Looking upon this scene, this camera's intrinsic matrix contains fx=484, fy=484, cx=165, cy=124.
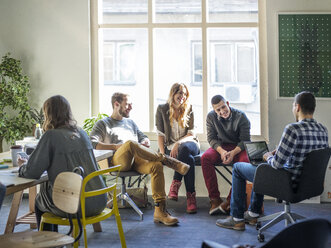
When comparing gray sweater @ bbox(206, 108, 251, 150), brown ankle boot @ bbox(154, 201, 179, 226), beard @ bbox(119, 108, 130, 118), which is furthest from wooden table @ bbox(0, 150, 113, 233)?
gray sweater @ bbox(206, 108, 251, 150)

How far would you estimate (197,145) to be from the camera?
5266mm

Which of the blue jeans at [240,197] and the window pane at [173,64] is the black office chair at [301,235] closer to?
the blue jeans at [240,197]

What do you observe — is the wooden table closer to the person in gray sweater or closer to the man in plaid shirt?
the person in gray sweater

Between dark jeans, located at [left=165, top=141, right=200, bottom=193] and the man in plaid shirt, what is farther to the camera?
dark jeans, located at [left=165, top=141, right=200, bottom=193]

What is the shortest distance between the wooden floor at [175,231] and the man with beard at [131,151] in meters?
0.18

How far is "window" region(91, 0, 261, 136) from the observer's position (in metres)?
5.79

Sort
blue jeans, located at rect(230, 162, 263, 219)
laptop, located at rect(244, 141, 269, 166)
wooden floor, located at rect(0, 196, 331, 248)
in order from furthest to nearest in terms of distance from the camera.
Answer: laptop, located at rect(244, 141, 269, 166), blue jeans, located at rect(230, 162, 263, 219), wooden floor, located at rect(0, 196, 331, 248)

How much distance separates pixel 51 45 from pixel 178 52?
5.10 feet

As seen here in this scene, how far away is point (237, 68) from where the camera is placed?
19.1ft

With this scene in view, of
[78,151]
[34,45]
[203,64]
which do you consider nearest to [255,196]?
[78,151]

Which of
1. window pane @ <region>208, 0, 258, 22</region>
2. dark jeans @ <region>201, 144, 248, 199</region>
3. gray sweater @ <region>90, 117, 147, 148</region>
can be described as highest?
window pane @ <region>208, 0, 258, 22</region>

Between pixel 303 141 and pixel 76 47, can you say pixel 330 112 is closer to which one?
pixel 303 141

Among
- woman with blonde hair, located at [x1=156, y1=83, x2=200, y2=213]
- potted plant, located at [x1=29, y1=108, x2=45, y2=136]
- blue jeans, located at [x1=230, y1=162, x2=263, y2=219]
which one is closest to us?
blue jeans, located at [x1=230, y1=162, x2=263, y2=219]

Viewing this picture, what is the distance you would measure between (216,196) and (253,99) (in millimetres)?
1448
